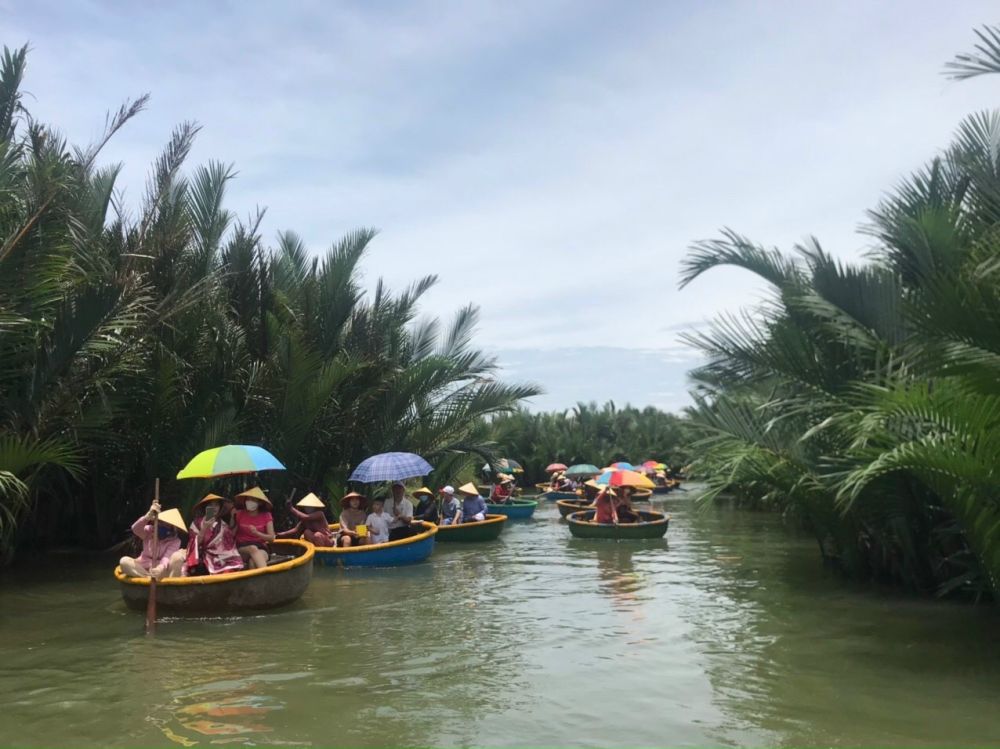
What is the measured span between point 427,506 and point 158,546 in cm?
800

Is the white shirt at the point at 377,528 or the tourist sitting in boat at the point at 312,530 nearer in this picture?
the tourist sitting in boat at the point at 312,530

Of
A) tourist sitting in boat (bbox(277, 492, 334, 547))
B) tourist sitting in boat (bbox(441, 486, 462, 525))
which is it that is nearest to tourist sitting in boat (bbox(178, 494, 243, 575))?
tourist sitting in boat (bbox(277, 492, 334, 547))

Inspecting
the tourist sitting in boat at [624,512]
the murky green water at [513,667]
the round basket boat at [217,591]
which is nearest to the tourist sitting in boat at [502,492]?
the tourist sitting in boat at [624,512]

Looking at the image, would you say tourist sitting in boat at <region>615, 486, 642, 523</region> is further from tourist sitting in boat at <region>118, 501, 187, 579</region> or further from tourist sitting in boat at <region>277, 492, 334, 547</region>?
tourist sitting in boat at <region>118, 501, 187, 579</region>

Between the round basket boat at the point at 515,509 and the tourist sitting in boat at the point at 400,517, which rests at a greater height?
the tourist sitting in boat at the point at 400,517

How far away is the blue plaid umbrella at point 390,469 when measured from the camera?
15.0 m

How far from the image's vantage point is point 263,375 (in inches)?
640

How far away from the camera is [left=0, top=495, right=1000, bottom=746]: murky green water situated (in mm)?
6066

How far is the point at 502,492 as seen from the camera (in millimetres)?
26484

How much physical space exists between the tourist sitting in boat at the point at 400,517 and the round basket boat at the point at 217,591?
4677 millimetres

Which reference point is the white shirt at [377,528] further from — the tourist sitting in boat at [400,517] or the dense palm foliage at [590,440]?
the dense palm foliage at [590,440]

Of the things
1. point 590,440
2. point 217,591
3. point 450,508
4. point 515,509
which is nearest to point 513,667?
point 217,591

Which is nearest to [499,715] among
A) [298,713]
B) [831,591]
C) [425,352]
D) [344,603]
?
[298,713]

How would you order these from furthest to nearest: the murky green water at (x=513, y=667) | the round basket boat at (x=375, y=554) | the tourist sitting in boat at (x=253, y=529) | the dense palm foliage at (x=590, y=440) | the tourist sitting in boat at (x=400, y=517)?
the dense palm foliage at (x=590, y=440), the tourist sitting in boat at (x=400, y=517), the round basket boat at (x=375, y=554), the tourist sitting in boat at (x=253, y=529), the murky green water at (x=513, y=667)
